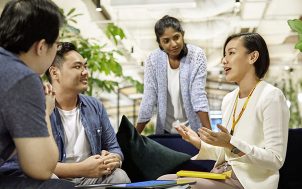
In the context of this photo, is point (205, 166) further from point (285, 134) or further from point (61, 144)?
point (61, 144)

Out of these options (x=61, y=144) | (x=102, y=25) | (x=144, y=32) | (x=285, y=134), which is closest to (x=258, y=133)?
(x=285, y=134)

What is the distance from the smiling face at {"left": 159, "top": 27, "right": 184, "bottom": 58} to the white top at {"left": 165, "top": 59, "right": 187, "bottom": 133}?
11 cm

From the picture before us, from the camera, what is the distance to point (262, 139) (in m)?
2.04

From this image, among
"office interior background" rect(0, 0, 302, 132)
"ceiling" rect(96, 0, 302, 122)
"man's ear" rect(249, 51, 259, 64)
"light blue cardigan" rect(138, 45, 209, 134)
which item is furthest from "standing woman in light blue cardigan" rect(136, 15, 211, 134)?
"ceiling" rect(96, 0, 302, 122)

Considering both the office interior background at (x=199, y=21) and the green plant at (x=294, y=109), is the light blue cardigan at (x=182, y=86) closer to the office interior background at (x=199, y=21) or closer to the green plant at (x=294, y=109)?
the office interior background at (x=199, y=21)

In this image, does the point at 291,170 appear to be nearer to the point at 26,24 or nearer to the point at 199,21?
the point at 26,24

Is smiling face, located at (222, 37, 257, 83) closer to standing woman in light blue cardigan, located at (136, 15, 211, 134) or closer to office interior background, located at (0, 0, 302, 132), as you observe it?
standing woman in light blue cardigan, located at (136, 15, 211, 134)

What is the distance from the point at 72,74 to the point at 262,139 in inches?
45.2

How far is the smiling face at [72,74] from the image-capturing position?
243 cm

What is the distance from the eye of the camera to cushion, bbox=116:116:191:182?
8.14 ft

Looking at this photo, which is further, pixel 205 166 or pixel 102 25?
pixel 102 25

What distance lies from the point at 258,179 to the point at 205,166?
1.72ft

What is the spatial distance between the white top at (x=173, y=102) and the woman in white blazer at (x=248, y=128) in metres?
0.68

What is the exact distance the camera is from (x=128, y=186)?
1.43 metres
